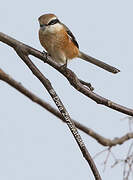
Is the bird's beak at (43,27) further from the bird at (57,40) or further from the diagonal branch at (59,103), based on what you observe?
the diagonal branch at (59,103)

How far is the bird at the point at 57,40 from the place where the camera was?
90.5 inches

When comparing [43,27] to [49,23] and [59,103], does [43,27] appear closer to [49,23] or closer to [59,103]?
[49,23]

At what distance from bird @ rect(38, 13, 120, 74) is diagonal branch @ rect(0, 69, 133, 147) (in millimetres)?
338

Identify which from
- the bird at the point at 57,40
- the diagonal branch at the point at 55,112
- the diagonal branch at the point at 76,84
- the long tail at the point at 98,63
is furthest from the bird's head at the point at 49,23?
the diagonal branch at the point at 76,84

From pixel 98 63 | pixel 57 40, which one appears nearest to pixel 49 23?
pixel 57 40

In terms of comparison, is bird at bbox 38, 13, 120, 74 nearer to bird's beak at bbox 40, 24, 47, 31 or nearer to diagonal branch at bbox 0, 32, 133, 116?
bird's beak at bbox 40, 24, 47, 31

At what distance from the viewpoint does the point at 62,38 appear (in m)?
2.52

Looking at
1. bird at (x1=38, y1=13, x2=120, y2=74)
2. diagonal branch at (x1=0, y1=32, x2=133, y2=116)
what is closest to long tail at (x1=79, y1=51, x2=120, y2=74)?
bird at (x1=38, y1=13, x2=120, y2=74)

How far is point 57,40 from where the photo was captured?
248 centimetres

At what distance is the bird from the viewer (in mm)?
2299

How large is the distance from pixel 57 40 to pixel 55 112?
625 mm

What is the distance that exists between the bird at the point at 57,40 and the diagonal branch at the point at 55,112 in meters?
0.34

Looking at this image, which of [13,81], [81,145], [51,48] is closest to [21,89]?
[13,81]

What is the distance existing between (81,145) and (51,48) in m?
1.43
